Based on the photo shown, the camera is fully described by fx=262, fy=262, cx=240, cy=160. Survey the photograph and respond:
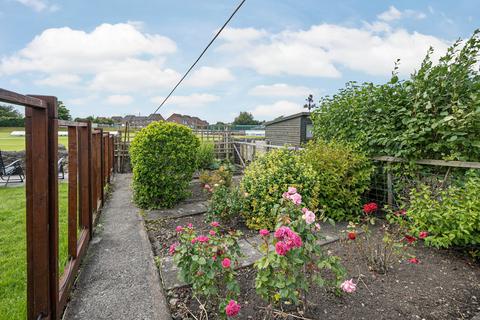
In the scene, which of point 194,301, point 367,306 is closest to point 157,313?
point 194,301

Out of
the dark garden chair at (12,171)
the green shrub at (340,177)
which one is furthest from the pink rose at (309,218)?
the dark garden chair at (12,171)

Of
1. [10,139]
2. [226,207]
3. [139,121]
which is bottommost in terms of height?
[226,207]

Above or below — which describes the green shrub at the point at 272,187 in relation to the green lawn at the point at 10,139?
below

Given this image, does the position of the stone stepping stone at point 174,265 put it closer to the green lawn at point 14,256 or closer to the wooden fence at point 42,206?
the wooden fence at point 42,206

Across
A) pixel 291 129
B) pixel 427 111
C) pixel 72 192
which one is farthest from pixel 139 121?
pixel 427 111

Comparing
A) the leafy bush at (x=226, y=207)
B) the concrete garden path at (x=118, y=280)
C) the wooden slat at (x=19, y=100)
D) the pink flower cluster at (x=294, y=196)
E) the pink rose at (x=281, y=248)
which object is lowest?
the concrete garden path at (x=118, y=280)

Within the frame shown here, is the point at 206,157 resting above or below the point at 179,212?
above

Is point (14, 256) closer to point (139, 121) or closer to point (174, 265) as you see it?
point (174, 265)

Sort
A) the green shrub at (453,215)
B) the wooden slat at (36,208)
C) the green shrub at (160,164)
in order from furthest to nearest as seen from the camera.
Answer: the green shrub at (160,164) → the green shrub at (453,215) → the wooden slat at (36,208)

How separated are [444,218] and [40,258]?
3.38 meters

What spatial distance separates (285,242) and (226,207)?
6.83 ft

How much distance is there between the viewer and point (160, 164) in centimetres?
452

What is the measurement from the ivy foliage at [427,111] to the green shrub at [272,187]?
108 cm

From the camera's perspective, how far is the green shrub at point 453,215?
8.21 ft
